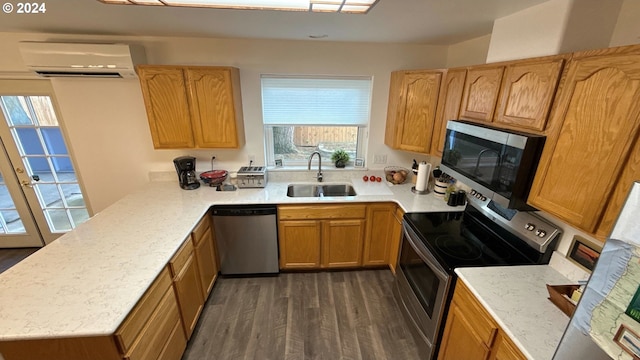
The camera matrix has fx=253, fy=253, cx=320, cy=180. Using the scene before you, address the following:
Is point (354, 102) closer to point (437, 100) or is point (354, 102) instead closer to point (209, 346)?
point (437, 100)

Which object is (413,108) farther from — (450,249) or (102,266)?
(102,266)

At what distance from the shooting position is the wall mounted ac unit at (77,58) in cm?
217

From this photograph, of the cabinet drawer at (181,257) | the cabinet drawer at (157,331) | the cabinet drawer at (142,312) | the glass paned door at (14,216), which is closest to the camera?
the cabinet drawer at (142,312)

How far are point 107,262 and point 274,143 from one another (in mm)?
1895

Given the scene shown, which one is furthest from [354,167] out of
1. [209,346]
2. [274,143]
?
[209,346]

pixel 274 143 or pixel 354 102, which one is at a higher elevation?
pixel 354 102

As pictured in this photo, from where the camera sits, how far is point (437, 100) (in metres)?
2.29

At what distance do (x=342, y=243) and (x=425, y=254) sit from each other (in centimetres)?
102

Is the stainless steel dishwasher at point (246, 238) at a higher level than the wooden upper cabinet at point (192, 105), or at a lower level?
lower

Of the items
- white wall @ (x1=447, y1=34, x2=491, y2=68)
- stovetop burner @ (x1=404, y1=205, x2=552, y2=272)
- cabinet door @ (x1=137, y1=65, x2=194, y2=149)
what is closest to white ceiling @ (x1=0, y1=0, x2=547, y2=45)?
white wall @ (x1=447, y1=34, x2=491, y2=68)

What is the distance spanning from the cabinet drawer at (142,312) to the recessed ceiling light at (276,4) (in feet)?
5.11

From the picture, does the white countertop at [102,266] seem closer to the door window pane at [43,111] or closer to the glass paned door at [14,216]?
the door window pane at [43,111]

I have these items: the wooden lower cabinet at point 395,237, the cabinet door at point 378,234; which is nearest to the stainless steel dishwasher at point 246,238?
the cabinet door at point 378,234

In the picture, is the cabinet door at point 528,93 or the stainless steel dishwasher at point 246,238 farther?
the stainless steel dishwasher at point 246,238
